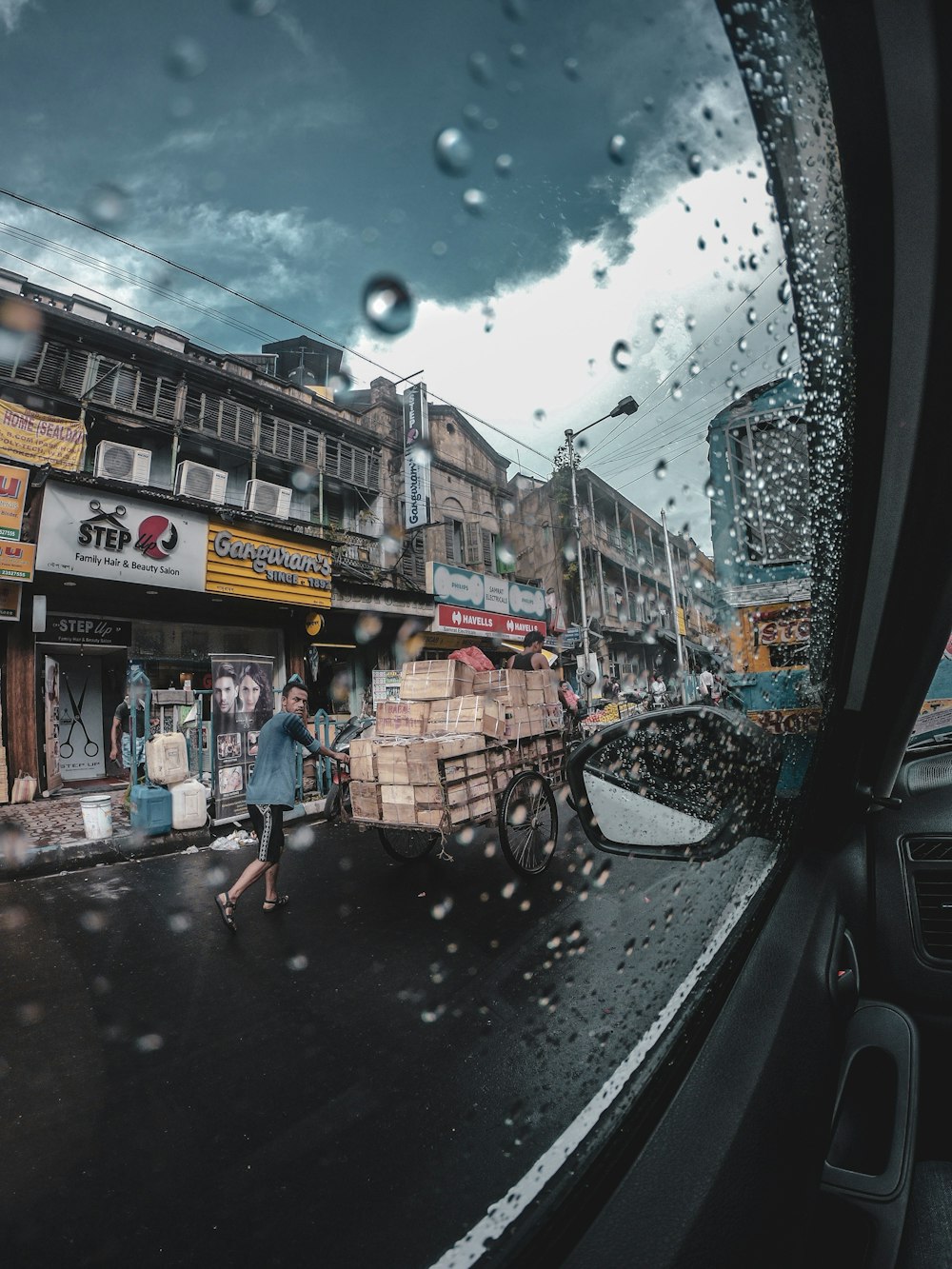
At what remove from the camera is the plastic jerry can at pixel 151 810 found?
718 cm

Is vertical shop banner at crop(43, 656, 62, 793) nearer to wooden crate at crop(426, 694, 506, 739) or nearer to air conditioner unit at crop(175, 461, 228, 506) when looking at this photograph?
air conditioner unit at crop(175, 461, 228, 506)

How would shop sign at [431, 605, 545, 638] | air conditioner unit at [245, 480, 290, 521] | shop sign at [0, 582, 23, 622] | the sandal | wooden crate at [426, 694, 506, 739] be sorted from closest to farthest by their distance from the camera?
the sandal < wooden crate at [426, 694, 506, 739] < shop sign at [0, 582, 23, 622] < air conditioner unit at [245, 480, 290, 521] < shop sign at [431, 605, 545, 638]

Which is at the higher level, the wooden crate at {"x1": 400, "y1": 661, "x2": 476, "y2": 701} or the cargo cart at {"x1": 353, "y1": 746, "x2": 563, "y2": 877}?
the wooden crate at {"x1": 400, "y1": 661, "x2": 476, "y2": 701}

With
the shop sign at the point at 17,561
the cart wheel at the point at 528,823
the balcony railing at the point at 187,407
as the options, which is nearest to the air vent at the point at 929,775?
the cart wheel at the point at 528,823

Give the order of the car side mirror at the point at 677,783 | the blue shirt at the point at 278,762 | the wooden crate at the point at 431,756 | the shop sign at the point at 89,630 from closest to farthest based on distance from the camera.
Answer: the car side mirror at the point at 677,783 → the wooden crate at the point at 431,756 → the blue shirt at the point at 278,762 → the shop sign at the point at 89,630

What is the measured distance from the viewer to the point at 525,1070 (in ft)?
6.81

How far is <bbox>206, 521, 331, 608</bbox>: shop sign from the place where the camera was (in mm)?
10525

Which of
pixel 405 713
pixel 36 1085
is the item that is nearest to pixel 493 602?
pixel 405 713

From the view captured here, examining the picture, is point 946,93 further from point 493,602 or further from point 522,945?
point 493,602

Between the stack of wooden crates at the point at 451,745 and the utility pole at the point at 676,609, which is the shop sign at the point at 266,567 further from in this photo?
the utility pole at the point at 676,609

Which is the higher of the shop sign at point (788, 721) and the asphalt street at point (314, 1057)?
the shop sign at point (788, 721)

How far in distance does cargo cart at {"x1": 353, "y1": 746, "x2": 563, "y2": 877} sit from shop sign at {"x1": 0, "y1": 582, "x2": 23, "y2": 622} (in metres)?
7.64

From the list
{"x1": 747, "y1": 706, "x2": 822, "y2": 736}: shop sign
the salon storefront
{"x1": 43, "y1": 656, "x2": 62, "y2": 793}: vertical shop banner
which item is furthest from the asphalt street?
{"x1": 43, "y1": 656, "x2": 62, "y2": 793}: vertical shop banner

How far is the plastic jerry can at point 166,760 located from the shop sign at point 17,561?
3.19 meters
